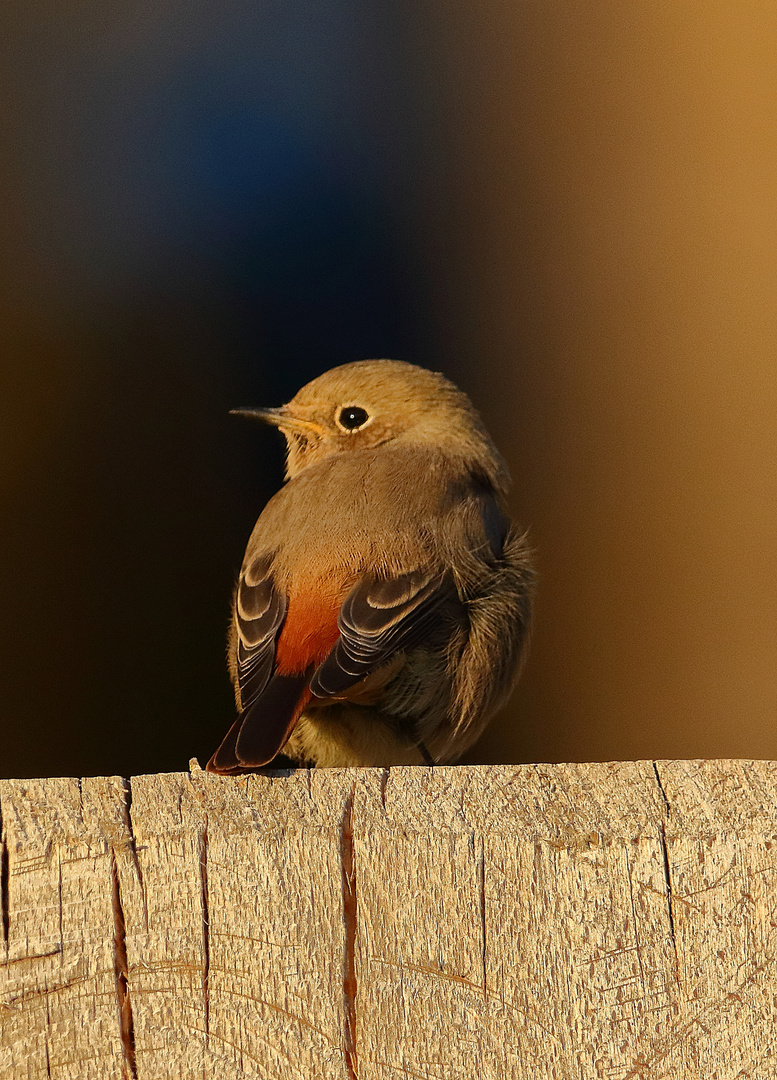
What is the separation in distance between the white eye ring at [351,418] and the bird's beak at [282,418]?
8 cm

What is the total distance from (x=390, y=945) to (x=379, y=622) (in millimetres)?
1495

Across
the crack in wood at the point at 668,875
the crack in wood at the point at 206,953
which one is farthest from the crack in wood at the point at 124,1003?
the crack in wood at the point at 668,875

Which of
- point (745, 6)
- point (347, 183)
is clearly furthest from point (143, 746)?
point (745, 6)

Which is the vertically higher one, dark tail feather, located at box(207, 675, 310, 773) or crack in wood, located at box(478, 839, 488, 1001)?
dark tail feather, located at box(207, 675, 310, 773)

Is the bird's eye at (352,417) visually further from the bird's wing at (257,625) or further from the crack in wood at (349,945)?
the crack in wood at (349,945)

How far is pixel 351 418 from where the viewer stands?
471 cm

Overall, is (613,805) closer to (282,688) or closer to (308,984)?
(308,984)

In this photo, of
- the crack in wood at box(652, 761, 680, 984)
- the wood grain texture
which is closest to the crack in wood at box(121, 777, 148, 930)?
the wood grain texture

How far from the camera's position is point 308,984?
1.99m

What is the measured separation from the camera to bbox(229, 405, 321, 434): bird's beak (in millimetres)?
4758

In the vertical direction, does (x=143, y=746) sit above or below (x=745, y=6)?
below

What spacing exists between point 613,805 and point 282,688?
4.18ft

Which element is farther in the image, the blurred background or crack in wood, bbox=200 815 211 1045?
the blurred background

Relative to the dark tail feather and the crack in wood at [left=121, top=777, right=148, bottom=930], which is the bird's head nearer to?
the dark tail feather
